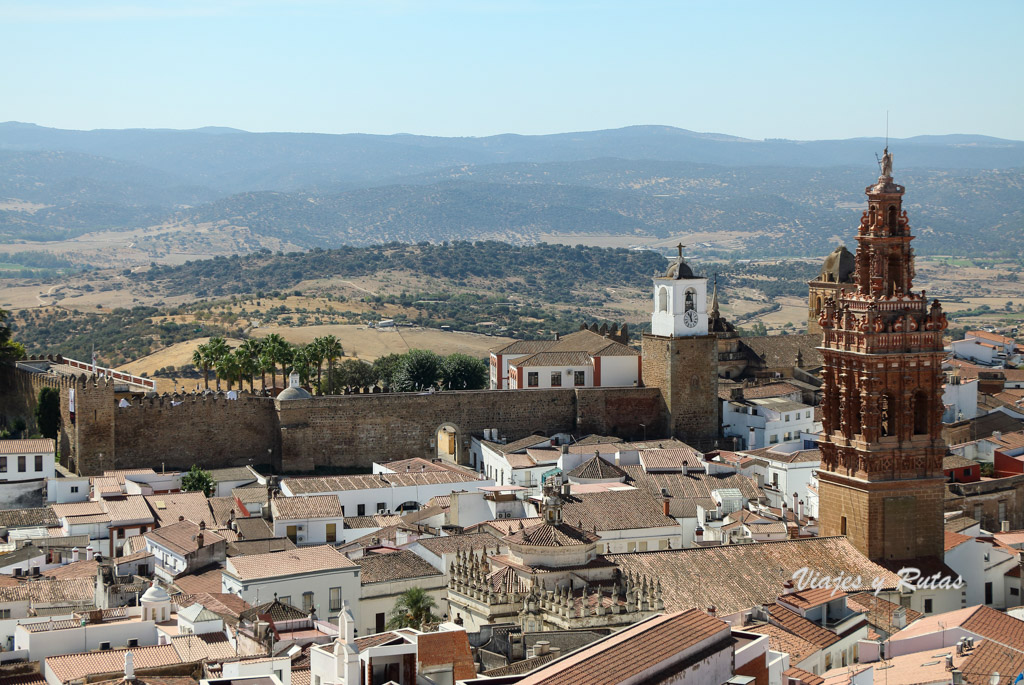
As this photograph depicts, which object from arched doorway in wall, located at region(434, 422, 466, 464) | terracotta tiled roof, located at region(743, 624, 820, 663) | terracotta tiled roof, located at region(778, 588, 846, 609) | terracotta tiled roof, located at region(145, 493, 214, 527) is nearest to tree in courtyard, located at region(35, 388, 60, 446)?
terracotta tiled roof, located at region(145, 493, 214, 527)

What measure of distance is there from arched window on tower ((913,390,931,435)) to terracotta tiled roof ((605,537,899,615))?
2.27 metres

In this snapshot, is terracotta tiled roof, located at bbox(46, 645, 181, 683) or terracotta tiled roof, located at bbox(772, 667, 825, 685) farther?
terracotta tiled roof, located at bbox(46, 645, 181, 683)

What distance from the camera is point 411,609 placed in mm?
29828

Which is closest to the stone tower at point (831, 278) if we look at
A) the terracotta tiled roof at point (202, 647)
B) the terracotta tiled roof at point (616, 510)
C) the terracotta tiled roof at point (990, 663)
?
the terracotta tiled roof at point (616, 510)

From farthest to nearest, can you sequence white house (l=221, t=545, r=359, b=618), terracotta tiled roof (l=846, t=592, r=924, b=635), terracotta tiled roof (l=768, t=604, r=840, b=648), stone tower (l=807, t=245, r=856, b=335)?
stone tower (l=807, t=245, r=856, b=335) < white house (l=221, t=545, r=359, b=618) < terracotta tiled roof (l=846, t=592, r=924, b=635) < terracotta tiled roof (l=768, t=604, r=840, b=648)

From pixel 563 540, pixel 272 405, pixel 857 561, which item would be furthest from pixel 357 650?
pixel 272 405

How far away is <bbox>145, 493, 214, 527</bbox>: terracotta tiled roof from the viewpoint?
136 feet

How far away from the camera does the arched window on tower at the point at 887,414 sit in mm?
25281

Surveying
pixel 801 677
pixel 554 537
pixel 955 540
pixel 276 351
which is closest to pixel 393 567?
pixel 554 537

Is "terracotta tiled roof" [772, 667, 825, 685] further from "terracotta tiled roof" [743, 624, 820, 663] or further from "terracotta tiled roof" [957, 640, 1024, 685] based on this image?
"terracotta tiled roof" [957, 640, 1024, 685]

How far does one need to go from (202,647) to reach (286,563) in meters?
8.22

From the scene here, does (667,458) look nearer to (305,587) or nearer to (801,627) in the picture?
(305,587)

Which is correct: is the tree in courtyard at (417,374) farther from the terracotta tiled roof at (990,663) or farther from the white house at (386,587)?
the terracotta tiled roof at (990,663)

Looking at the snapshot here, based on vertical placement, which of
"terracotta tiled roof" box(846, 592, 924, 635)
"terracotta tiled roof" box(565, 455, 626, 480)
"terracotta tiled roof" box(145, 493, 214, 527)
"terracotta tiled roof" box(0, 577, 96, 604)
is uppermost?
"terracotta tiled roof" box(846, 592, 924, 635)
